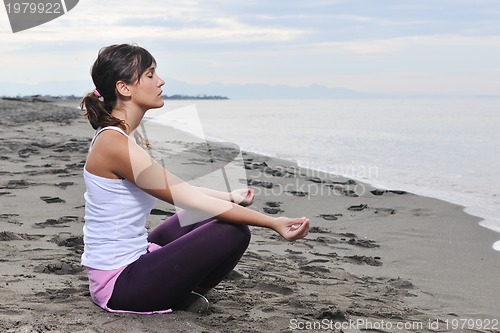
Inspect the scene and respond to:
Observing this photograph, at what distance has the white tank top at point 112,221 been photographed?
2.88 meters

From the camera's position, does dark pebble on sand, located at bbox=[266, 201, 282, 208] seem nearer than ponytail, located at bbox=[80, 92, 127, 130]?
No

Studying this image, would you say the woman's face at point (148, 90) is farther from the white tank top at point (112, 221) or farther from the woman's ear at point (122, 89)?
the white tank top at point (112, 221)

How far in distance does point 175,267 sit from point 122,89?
85 cm

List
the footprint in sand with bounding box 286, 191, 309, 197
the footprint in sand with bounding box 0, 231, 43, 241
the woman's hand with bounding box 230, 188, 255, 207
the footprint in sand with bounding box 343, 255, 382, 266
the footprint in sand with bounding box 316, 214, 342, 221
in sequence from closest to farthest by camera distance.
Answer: the woman's hand with bounding box 230, 188, 255, 207 → the footprint in sand with bounding box 0, 231, 43, 241 → the footprint in sand with bounding box 343, 255, 382, 266 → the footprint in sand with bounding box 316, 214, 342, 221 → the footprint in sand with bounding box 286, 191, 309, 197

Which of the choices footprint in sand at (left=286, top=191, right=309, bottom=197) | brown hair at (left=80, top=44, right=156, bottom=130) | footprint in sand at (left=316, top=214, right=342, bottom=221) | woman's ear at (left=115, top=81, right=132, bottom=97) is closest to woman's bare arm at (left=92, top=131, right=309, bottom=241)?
brown hair at (left=80, top=44, right=156, bottom=130)

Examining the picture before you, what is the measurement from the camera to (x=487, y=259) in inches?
194

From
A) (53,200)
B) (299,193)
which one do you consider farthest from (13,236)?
(299,193)

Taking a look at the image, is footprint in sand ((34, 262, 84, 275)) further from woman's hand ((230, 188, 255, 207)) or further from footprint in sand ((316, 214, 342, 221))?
footprint in sand ((316, 214, 342, 221))

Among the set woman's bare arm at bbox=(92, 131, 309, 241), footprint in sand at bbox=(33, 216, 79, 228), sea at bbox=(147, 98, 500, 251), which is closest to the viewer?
woman's bare arm at bbox=(92, 131, 309, 241)

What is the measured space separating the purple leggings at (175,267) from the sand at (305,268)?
9 centimetres

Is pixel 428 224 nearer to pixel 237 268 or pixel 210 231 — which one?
pixel 237 268

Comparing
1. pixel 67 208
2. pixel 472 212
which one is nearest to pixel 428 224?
pixel 472 212

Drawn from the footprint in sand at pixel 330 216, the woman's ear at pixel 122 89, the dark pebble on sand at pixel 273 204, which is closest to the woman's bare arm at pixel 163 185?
the woman's ear at pixel 122 89

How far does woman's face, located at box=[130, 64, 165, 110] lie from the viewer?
296 centimetres
